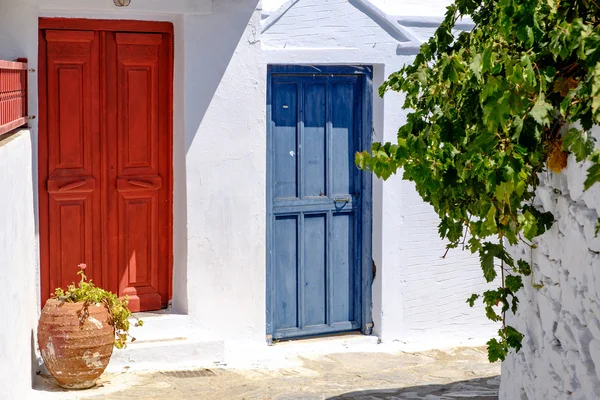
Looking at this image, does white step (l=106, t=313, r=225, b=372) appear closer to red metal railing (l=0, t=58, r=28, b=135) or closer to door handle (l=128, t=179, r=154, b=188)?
door handle (l=128, t=179, r=154, b=188)

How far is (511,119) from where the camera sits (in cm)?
443

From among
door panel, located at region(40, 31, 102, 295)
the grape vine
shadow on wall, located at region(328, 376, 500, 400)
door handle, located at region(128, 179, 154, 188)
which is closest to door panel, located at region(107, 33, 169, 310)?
door handle, located at region(128, 179, 154, 188)

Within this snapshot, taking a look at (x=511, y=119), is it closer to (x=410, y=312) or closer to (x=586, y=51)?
(x=586, y=51)

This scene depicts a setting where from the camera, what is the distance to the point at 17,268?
6.18 metres

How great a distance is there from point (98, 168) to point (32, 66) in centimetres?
93

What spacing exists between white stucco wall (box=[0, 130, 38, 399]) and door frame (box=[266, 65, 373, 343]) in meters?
1.90

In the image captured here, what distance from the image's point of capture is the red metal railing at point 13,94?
6047 mm

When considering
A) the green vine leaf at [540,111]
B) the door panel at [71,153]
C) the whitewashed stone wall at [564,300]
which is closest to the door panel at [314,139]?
the door panel at [71,153]

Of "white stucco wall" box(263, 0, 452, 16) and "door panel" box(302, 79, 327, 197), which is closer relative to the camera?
"door panel" box(302, 79, 327, 197)

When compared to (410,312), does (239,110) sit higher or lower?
higher

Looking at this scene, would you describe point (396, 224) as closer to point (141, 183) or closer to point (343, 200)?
point (343, 200)

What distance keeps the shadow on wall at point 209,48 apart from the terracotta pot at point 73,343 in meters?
1.59

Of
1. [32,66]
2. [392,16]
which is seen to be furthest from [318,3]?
[32,66]

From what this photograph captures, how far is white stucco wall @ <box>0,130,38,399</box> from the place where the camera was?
17.9ft
